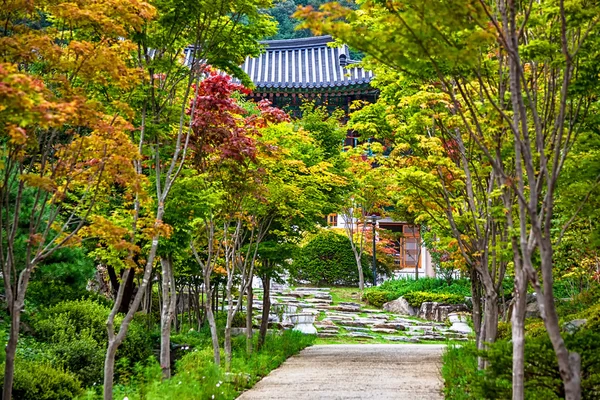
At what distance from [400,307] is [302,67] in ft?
47.1

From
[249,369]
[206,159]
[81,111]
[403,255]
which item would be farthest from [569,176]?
[403,255]

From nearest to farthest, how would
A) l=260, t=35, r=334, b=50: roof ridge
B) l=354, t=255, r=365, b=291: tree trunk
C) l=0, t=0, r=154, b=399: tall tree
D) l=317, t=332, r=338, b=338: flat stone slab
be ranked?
l=0, t=0, r=154, b=399: tall tree < l=317, t=332, r=338, b=338: flat stone slab < l=354, t=255, r=365, b=291: tree trunk < l=260, t=35, r=334, b=50: roof ridge

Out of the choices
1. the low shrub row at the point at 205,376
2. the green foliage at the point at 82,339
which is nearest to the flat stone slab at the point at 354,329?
the low shrub row at the point at 205,376

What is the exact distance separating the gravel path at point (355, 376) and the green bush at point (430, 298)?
21.6 ft

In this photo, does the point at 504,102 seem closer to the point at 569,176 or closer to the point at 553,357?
the point at 569,176

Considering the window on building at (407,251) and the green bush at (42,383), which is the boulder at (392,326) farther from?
the green bush at (42,383)

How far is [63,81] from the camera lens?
586 centimetres

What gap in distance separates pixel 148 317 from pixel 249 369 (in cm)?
511

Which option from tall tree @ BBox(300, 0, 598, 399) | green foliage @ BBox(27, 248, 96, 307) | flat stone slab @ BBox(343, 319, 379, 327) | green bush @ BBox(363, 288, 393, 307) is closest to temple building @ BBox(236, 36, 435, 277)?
green bush @ BBox(363, 288, 393, 307)

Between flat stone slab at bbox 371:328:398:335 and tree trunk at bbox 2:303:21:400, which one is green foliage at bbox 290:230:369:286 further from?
tree trunk at bbox 2:303:21:400

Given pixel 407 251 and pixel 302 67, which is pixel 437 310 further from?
pixel 302 67

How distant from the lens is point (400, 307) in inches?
906

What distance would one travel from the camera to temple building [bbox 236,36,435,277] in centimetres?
2891

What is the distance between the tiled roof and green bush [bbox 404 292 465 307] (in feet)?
33.0
